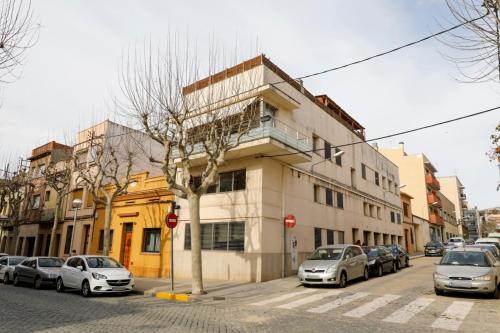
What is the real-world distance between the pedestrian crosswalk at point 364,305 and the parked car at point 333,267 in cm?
61

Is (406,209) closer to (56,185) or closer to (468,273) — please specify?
(468,273)

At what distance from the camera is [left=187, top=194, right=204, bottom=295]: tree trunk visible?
41.4 ft

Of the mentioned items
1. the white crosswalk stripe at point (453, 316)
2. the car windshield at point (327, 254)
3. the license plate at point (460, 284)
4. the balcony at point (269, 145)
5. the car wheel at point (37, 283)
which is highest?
the balcony at point (269, 145)

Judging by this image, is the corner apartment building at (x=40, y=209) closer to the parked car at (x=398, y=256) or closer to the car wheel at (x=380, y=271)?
the car wheel at (x=380, y=271)

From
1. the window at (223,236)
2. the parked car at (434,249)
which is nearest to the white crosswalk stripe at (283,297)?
the window at (223,236)

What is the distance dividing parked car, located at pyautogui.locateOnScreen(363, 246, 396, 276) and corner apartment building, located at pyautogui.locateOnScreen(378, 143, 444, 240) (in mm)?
33593

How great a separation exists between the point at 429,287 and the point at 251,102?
10938 millimetres

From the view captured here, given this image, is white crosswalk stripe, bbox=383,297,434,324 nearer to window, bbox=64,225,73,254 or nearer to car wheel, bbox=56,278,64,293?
car wheel, bbox=56,278,64,293

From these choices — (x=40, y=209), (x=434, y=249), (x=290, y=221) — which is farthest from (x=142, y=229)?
(x=434, y=249)

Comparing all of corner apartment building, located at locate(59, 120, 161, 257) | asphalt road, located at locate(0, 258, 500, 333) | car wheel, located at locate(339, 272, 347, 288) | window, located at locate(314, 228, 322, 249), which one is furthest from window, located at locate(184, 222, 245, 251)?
corner apartment building, located at locate(59, 120, 161, 257)

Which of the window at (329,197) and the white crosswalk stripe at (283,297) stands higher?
the window at (329,197)

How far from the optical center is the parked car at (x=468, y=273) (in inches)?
412

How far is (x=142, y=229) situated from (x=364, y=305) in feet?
49.7

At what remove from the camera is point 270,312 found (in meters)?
9.45
